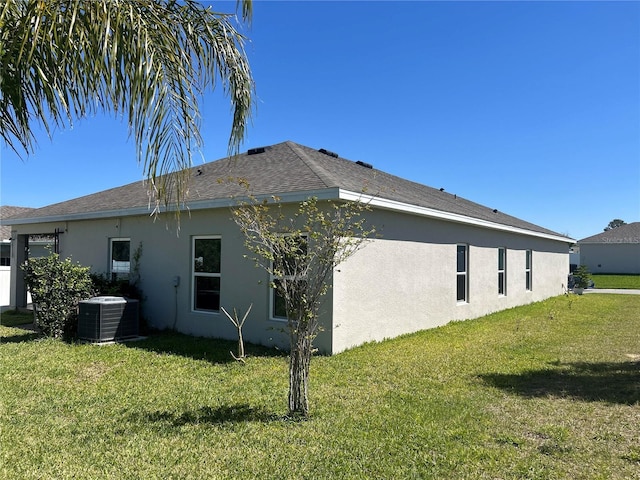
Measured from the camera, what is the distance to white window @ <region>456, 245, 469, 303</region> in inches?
510

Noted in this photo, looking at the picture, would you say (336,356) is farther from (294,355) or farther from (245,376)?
(294,355)

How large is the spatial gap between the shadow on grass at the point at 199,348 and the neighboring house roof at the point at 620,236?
1810 inches

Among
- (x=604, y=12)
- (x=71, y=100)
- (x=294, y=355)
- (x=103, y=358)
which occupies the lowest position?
(x=103, y=358)

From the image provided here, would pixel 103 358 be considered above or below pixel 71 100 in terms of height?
below

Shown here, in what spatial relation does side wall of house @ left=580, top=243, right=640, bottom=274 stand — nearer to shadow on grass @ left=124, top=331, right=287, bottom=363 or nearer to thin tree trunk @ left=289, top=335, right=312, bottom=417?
shadow on grass @ left=124, top=331, right=287, bottom=363

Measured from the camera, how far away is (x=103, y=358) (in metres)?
7.76

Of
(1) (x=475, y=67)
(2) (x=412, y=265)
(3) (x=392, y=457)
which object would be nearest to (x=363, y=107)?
(1) (x=475, y=67)

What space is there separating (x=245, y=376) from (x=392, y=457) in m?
3.21

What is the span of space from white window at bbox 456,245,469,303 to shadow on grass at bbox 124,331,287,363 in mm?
6757

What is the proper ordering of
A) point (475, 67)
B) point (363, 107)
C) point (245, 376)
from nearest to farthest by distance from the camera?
1. point (245, 376)
2. point (475, 67)
3. point (363, 107)

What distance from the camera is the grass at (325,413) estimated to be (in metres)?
3.70

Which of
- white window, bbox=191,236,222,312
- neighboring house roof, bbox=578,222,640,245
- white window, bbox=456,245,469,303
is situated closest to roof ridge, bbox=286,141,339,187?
white window, bbox=191,236,222,312

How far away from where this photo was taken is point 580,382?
6.45m

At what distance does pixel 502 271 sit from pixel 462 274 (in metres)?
3.86
